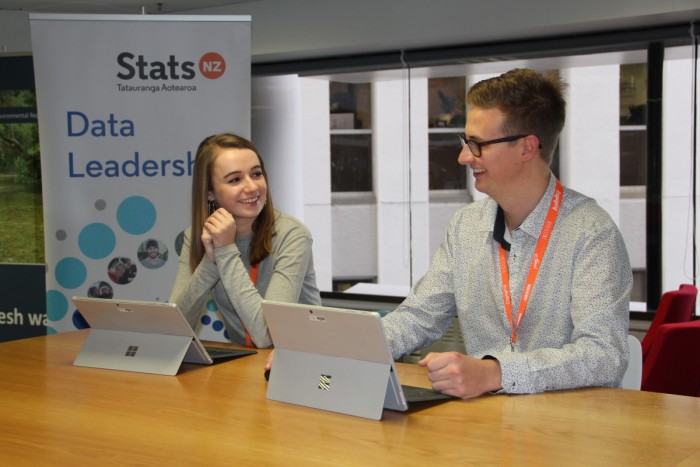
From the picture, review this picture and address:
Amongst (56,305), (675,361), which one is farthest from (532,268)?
(56,305)

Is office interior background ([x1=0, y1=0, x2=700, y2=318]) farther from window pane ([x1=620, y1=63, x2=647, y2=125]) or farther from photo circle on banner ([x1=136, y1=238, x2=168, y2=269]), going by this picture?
photo circle on banner ([x1=136, y1=238, x2=168, y2=269])

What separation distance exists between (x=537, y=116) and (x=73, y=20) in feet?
10.1

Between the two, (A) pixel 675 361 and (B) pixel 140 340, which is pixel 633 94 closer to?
(A) pixel 675 361

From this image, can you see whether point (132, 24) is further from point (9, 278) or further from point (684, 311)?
point (684, 311)

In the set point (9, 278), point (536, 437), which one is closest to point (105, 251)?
point (9, 278)

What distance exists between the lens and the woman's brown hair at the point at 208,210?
308cm

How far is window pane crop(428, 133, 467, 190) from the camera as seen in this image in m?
6.82

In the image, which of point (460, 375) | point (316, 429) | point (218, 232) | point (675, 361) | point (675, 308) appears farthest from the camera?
point (675, 308)

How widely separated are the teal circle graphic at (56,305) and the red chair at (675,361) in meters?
2.94

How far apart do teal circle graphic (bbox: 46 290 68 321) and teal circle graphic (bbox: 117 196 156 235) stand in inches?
19.6

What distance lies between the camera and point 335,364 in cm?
196

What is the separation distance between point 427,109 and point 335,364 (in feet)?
16.7

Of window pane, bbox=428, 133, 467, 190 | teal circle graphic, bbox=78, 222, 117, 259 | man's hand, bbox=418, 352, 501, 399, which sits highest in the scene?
window pane, bbox=428, 133, 467, 190

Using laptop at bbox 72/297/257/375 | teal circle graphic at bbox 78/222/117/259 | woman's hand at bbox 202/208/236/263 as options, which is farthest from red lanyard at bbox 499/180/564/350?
teal circle graphic at bbox 78/222/117/259
